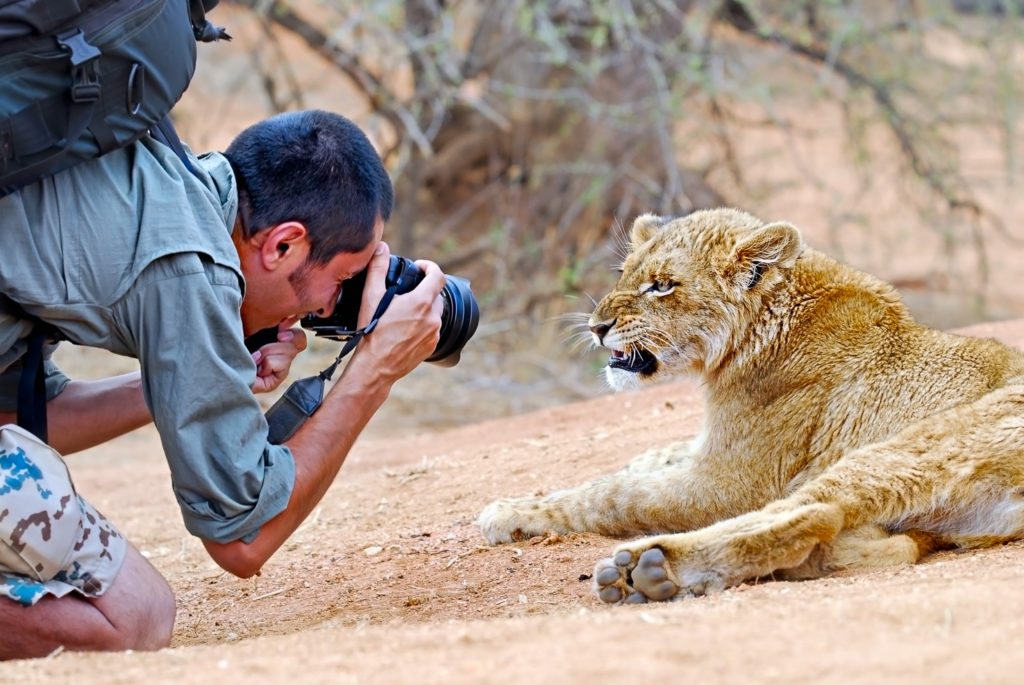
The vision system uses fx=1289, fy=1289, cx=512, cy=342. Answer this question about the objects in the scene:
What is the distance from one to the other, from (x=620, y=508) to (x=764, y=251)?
3.28ft

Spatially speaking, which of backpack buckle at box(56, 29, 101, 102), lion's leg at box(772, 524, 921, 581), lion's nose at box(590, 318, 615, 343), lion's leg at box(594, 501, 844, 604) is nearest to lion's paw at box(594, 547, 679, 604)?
lion's leg at box(594, 501, 844, 604)

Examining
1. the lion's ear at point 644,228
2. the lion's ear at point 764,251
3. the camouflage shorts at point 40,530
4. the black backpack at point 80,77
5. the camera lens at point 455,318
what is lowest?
the camouflage shorts at point 40,530

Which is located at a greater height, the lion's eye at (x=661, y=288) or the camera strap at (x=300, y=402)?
the lion's eye at (x=661, y=288)

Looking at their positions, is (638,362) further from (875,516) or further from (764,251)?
(875,516)

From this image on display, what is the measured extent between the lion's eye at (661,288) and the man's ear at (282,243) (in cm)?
145

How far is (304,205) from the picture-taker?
3461 mm

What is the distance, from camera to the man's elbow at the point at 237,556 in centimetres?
333

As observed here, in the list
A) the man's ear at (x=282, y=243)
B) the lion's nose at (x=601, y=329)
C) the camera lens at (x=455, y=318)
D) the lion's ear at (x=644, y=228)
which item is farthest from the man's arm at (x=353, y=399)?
the lion's ear at (x=644, y=228)

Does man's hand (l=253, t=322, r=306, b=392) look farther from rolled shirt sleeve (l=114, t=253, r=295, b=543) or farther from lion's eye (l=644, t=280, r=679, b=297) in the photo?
lion's eye (l=644, t=280, r=679, b=297)

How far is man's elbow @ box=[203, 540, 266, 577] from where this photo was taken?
3.33 metres

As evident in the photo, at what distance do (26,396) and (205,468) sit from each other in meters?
0.63

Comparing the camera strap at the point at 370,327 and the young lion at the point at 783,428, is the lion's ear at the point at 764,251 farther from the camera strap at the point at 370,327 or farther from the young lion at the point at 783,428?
the camera strap at the point at 370,327

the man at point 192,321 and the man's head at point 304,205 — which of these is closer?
the man at point 192,321

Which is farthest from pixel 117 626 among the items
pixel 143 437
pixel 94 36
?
pixel 143 437
